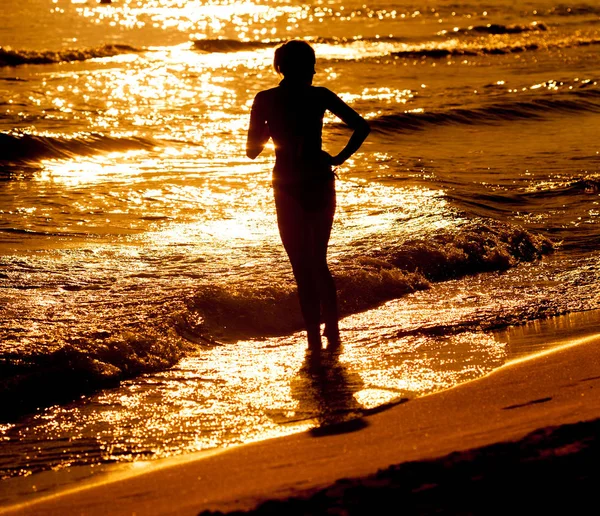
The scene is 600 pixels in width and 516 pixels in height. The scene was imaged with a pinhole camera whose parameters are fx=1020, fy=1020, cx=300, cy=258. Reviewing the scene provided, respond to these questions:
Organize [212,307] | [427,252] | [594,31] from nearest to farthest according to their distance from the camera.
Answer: [212,307]
[427,252]
[594,31]

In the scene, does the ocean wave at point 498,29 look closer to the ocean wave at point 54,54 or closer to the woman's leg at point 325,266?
the ocean wave at point 54,54

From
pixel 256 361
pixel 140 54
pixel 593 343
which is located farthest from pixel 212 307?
pixel 140 54

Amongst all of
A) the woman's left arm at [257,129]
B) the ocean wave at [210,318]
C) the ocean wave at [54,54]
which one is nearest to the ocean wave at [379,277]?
the ocean wave at [210,318]

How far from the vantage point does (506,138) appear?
668 inches

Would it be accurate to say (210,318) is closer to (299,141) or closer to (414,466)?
(299,141)

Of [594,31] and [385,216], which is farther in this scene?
[594,31]

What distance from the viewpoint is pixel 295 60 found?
5.63 m

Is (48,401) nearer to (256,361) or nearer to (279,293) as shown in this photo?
(256,361)

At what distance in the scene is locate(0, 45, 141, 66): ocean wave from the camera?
28.9m

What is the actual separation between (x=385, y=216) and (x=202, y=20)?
37353mm

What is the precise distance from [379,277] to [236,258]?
1.26 metres

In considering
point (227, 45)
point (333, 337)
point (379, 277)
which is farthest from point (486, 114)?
point (227, 45)

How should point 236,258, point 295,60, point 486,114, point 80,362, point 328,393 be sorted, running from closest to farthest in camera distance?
point 328,393 → point 295,60 → point 80,362 → point 236,258 → point 486,114

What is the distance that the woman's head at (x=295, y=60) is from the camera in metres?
5.61
